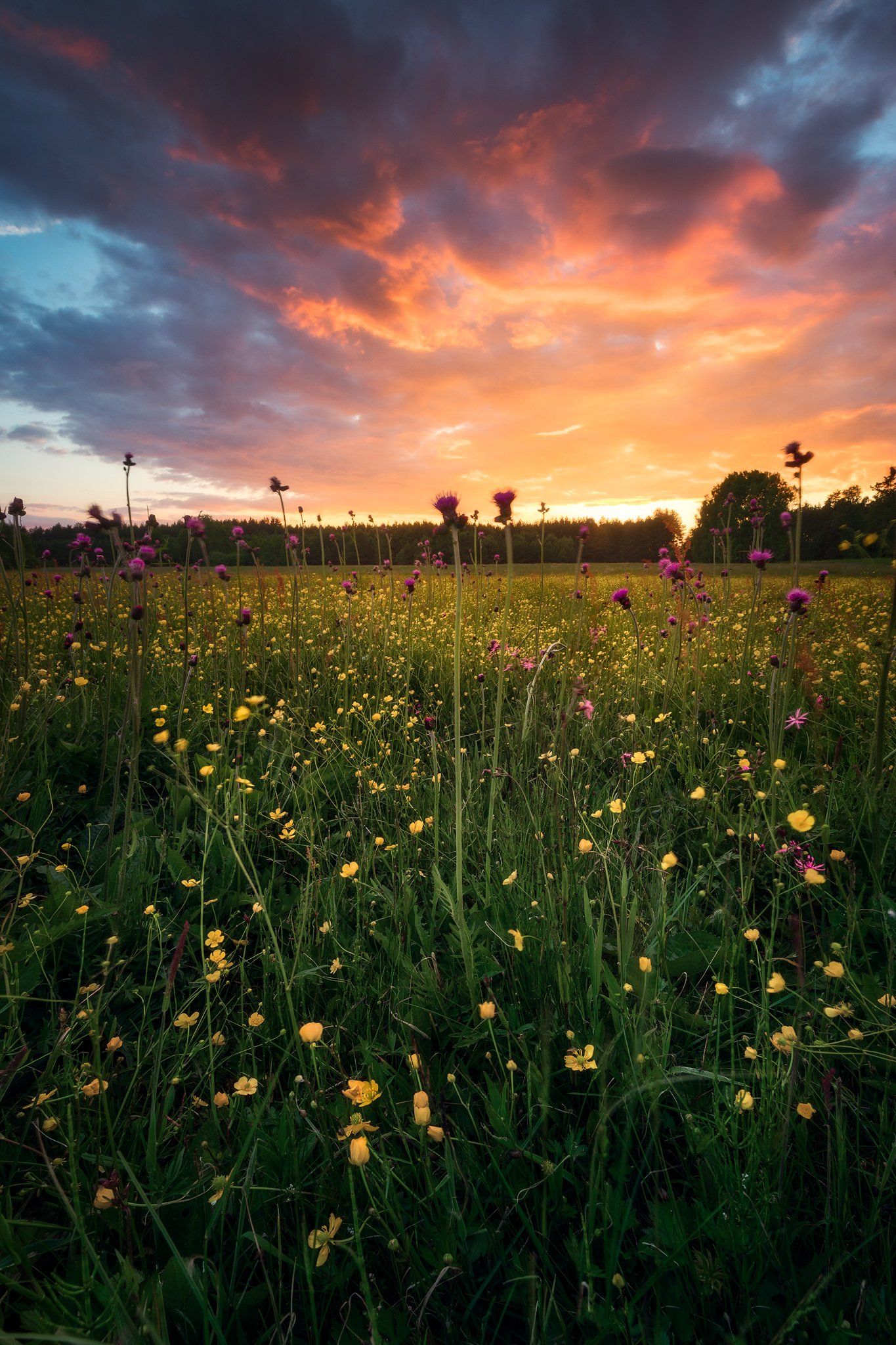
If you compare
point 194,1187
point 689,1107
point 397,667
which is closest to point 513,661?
point 397,667

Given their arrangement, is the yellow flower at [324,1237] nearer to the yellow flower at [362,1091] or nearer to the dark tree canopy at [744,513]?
the yellow flower at [362,1091]

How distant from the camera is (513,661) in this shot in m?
4.61

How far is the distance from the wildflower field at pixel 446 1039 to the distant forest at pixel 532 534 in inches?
25.9

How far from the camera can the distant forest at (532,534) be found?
223 centimetres

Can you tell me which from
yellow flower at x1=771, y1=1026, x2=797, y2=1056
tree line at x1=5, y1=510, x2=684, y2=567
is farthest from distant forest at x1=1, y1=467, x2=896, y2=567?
yellow flower at x1=771, y1=1026, x2=797, y2=1056

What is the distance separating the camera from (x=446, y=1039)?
61.7 inches

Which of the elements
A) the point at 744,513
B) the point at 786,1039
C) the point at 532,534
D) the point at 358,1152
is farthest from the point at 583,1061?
the point at 532,534

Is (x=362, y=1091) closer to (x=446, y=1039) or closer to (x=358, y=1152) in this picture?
(x=358, y=1152)

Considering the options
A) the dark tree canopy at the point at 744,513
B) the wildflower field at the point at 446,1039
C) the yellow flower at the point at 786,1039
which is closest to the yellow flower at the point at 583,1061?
the wildflower field at the point at 446,1039

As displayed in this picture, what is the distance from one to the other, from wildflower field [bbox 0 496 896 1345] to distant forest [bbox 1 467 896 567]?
657 millimetres

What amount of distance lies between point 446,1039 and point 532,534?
24920mm

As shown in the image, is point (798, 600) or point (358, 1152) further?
point (798, 600)

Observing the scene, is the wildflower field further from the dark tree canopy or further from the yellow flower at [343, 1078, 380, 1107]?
the dark tree canopy

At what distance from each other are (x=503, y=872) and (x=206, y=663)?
11.0 ft
